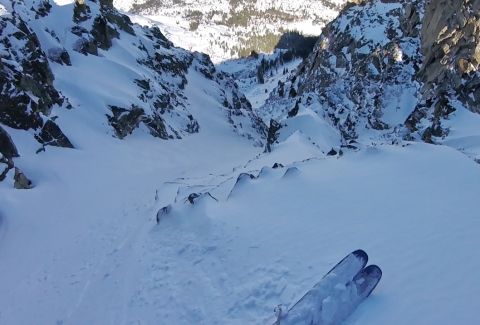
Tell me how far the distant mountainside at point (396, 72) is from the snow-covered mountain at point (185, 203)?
3.95 metres

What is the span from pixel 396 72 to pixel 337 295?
44770 mm

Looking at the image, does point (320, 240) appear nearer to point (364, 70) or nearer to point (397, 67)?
point (397, 67)

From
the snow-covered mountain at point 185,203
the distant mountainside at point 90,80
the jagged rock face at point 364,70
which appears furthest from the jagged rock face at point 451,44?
the distant mountainside at point 90,80

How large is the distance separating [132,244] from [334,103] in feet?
118

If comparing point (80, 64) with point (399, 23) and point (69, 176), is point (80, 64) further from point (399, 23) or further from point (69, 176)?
point (399, 23)

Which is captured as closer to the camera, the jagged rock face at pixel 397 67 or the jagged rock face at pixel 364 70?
the jagged rock face at pixel 397 67

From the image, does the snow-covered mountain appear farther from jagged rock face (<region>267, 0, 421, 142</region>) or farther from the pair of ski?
jagged rock face (<region>267, 0, 421, 142</region>)

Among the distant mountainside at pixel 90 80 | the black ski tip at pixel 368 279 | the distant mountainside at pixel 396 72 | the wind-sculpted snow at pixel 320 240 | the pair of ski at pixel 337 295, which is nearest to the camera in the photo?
the pair of ski at pixel 337 295

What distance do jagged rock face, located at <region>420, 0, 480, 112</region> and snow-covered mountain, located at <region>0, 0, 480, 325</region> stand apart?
35.8ft

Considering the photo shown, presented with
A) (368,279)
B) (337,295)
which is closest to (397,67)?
(368,279)

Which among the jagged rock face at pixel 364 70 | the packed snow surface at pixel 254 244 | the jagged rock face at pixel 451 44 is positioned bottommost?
the jagged rock face at pixel 364 70

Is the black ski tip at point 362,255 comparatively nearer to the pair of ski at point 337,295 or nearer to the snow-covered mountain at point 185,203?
the pair of ski at point 337,295

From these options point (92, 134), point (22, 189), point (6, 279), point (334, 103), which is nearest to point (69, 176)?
point (22, 189)

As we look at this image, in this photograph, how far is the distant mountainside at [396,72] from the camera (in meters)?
32.0
